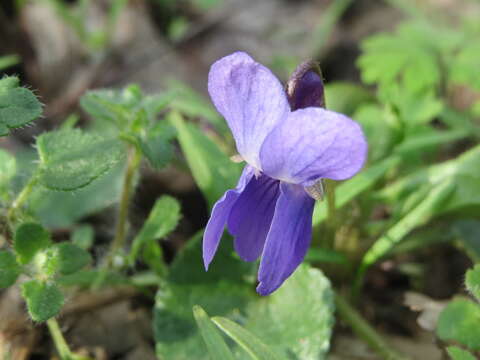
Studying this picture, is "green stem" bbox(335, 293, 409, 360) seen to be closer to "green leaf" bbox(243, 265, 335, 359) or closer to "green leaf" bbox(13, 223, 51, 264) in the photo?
"green leaf" bbox(243, 265, 335, 359)

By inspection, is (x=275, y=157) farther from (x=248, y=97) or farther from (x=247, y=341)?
(x=247, y=341)

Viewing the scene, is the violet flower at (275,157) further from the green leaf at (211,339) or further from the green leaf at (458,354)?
the green leaf at (458,354)

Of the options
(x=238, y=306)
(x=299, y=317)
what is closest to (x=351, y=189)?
(x=299, y=317)

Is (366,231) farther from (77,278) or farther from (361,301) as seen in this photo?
(77,278)

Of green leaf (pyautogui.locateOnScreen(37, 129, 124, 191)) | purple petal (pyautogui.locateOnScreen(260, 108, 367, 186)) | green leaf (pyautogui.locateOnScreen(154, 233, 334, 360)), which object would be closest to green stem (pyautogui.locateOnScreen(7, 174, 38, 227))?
green leaf (pyautogui.locateOnScreen(37, 129, 124, 191))

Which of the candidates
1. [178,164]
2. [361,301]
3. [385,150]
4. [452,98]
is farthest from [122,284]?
[452,98]
